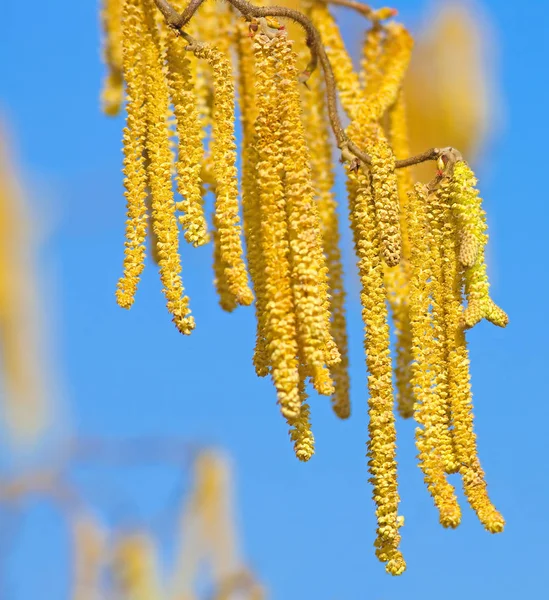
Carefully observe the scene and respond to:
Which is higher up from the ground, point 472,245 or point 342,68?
point 342,68

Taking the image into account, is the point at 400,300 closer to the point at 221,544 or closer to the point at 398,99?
the point at 398,99

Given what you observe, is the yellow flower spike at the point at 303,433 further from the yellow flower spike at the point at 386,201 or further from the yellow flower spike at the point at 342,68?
the yellow flower spike at the point at 342,68

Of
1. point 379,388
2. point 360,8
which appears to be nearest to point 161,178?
point 379,388

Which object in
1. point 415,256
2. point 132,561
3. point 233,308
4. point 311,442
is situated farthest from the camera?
point 132,561

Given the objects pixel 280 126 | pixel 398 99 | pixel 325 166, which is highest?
pixel 398 99

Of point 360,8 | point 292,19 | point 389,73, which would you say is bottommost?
point 292,19

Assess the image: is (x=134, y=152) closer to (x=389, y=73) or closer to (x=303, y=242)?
(x=303, y=242)

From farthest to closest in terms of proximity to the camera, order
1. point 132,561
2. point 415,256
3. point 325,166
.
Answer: point 132,561 < point 325,166 < point 415,256

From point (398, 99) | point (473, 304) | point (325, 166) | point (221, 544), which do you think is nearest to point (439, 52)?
point (398, 99)
